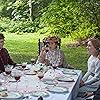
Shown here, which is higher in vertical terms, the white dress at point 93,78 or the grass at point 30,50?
the white dress at point 93,78

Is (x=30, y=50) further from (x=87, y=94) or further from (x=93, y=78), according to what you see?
(x=87, y=94)

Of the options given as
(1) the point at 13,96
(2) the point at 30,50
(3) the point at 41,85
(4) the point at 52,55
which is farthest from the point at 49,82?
(2) the point at 30,50

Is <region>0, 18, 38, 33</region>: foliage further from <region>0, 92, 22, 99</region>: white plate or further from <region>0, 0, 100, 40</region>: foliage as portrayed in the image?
<region>0, 92, 22, 99</region>: white plate

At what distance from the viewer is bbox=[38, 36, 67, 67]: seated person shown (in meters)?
4.03

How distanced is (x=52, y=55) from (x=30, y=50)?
3801 mm

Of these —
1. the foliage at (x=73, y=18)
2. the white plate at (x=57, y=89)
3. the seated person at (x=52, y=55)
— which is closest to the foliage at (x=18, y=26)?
the foliage at (x=73, y=18)

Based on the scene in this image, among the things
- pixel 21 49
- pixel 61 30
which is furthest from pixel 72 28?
pixel 21 49

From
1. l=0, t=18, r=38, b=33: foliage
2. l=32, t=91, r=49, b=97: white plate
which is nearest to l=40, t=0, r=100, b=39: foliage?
l=0, t=18, r=38, b=33: foliage

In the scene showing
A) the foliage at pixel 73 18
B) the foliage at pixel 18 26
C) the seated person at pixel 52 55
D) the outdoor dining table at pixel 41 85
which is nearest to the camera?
the outdoor dining table at pixel 41 85

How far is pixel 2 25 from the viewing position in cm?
1090

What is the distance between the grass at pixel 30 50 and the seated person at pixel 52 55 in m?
2.04

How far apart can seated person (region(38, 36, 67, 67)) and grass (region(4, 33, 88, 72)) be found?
2.04 metres

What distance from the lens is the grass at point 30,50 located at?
268 inches

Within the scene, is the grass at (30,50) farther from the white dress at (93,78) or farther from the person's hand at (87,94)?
the person's hand at (87,94)
